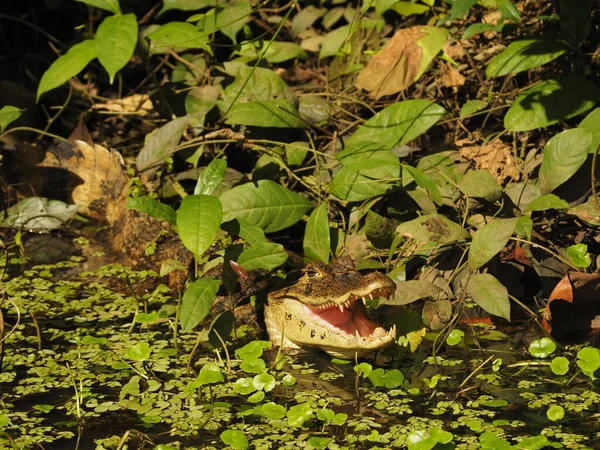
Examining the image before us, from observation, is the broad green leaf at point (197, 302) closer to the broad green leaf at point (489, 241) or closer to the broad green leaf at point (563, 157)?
the broad green leaf at point (489, 241)

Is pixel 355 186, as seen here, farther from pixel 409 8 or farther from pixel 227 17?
pixel 227 17

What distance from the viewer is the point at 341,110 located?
4855mm

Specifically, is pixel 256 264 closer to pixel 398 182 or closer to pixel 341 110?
pixel 398 182

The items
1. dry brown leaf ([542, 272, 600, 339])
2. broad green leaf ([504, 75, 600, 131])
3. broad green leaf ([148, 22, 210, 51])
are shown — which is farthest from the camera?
broad green leaf ([148, 22, 210, 51])

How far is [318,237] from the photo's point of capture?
3.90 metres

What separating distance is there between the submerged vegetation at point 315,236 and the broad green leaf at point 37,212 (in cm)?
1

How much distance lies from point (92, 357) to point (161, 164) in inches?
60.0

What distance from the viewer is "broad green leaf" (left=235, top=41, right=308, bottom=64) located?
532cm

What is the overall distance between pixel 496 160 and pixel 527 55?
1.77 feet

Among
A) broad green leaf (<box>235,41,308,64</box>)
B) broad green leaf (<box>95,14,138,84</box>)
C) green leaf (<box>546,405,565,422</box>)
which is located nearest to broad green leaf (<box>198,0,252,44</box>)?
broad green leaf (<box>235,41,308,64</box>)

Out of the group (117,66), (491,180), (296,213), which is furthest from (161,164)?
(491,180)

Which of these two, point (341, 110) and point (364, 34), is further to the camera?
point (364, 34)

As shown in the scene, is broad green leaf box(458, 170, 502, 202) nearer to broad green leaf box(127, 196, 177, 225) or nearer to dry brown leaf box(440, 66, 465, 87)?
dry brown leaf box(440, 66, 465, 87)

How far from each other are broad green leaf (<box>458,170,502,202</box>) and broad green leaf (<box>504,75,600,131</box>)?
29 centimetres
